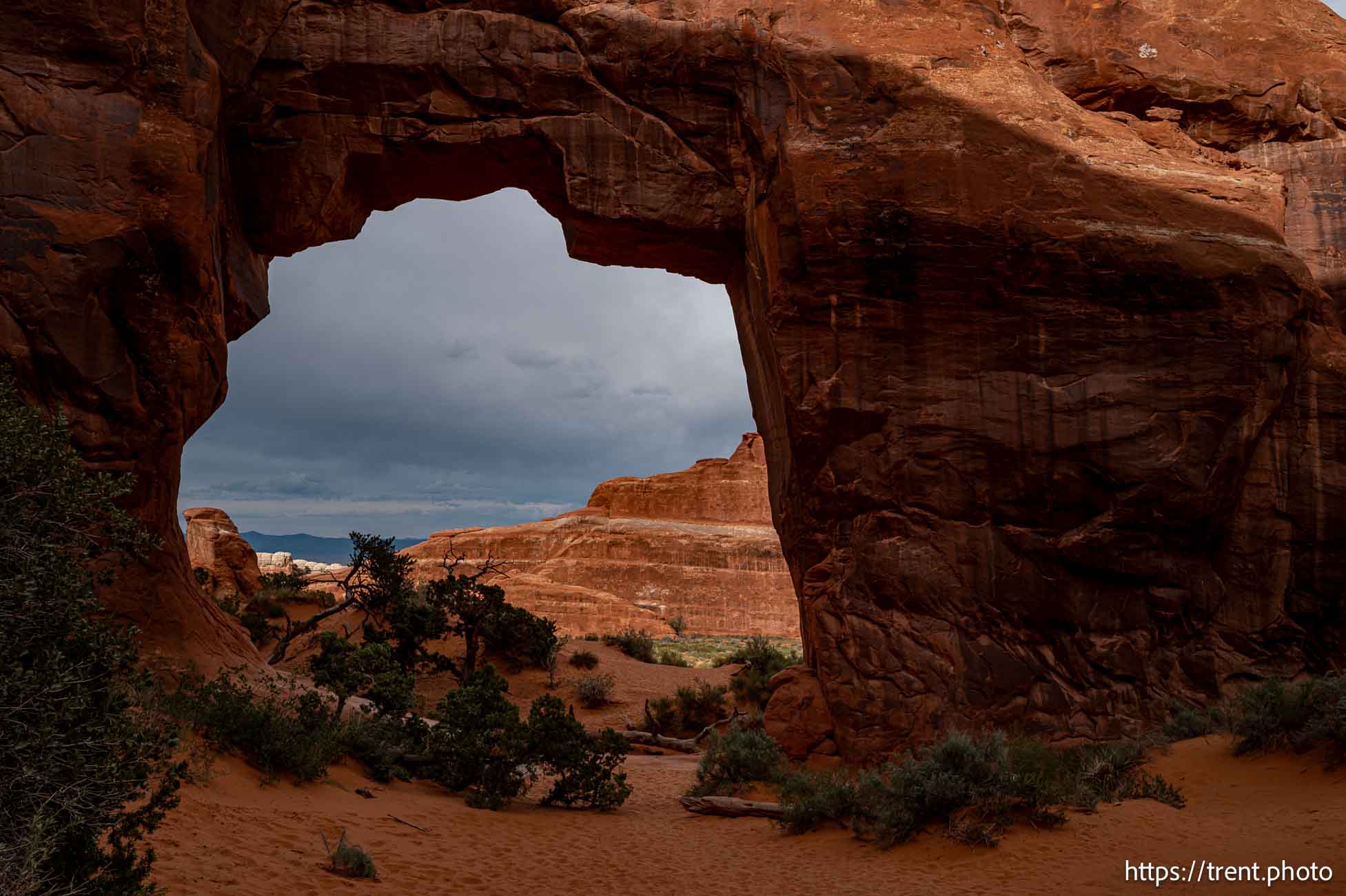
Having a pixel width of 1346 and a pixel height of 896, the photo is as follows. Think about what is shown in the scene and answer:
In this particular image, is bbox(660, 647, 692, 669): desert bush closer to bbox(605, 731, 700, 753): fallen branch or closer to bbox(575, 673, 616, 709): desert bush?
bbox(575, 673, 616, 709): desert bush

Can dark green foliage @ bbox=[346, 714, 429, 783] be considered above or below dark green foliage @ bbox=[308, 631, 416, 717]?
below

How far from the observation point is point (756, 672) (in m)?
21.8

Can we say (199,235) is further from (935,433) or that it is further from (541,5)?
(935,433)

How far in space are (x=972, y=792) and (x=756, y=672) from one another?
13.3 m

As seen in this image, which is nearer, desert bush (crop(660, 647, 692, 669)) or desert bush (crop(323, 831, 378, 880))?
desert bush (crop(323, 831, 378, 880))

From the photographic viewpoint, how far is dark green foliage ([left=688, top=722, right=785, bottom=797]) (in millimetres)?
11906

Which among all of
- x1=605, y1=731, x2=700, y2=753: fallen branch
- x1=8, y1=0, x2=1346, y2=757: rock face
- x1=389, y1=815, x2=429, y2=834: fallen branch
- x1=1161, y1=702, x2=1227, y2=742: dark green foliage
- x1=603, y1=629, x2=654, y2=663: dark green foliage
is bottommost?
x1=605, y1=731, x2=700, y2=753: fallen branch

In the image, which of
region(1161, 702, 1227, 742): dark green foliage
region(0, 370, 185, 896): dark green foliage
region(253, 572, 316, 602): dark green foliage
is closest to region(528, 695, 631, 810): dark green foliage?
region(0, 370, 185, 896): dark green foliage

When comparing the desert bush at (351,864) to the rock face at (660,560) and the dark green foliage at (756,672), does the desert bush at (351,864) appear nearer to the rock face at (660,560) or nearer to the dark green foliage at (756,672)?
the dark green foliage at (756,672)

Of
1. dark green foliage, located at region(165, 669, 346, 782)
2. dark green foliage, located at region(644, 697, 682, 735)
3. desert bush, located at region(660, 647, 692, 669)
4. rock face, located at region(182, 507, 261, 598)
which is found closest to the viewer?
dark green foliage, located at region(165, 669, 346, 782)

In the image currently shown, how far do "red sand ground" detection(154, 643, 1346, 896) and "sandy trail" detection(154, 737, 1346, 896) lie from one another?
0.02 metres

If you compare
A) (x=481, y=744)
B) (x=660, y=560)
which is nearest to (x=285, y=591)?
(x=481, y=744)

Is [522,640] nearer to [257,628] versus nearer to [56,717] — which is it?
[257,628]

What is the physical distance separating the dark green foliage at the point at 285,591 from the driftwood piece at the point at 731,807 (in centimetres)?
1761
